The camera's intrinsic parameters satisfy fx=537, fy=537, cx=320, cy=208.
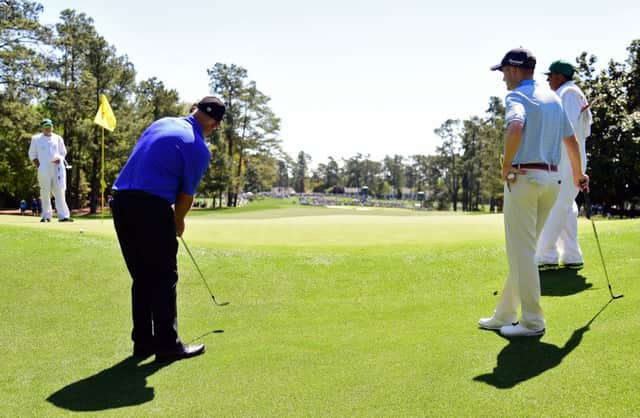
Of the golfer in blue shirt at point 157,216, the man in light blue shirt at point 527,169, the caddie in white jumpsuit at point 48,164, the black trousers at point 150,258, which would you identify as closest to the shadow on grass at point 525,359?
the man in light blue shirt at point 527,169

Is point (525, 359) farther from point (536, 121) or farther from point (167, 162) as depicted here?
point (167, 162)

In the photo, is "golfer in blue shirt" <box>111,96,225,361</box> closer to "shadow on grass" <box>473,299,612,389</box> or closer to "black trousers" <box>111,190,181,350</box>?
"black trousers" <box>111,190,181,350</box>

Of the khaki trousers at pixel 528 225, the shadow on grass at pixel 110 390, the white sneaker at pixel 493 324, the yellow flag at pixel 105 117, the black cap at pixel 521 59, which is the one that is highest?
the yellow flag at pixel 105 117

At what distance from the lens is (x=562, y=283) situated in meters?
6.97

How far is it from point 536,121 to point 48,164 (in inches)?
493

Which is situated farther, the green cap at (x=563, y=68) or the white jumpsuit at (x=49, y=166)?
the white jumpsuit at (x=49, y=166)

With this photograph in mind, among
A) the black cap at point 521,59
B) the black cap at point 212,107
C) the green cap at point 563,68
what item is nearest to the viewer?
the black cap at point 521,59

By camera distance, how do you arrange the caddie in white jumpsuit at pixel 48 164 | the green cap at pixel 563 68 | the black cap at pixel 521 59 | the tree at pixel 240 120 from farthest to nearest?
1. the tree at pixel 240 120
2. the caddie in white jumpsuit at pixel 48 164
3. the green cap at pixel 563 68
4. the black cap at pixel 521 59

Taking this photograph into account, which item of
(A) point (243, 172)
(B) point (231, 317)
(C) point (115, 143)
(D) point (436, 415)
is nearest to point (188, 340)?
(B) point (231, 317)

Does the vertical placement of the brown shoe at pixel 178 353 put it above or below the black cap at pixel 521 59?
below

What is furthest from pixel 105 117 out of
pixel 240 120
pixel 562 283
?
pixel 240 120

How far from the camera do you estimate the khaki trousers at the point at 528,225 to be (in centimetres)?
498

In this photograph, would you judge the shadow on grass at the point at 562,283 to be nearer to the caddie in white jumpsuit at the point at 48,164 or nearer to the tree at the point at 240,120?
the caddie in white jumpsuit at the point at 48,164

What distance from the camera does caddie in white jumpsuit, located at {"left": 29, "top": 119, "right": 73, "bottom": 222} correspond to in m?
13.5
